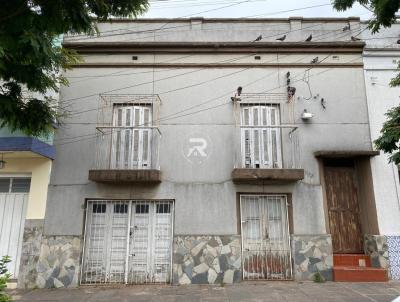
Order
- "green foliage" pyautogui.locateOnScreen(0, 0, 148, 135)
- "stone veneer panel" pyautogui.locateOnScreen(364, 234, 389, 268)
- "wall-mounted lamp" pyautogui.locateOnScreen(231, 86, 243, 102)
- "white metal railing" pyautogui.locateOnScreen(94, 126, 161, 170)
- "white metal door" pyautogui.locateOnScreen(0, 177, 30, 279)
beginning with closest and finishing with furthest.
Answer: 1. "green foliage" pyautogui.locateOnScreen(0, 0, 148, 135)
2. "stone veneer panel" pyautogui.locateOnScreen(364, 234, 389, 268)
3. "white metal door" pyautogui.locateOnScreen(0, 177, 30, 279)
4. "white metal railing" pyautogui.locateOnScreen(94, 126, 161, 170)
5. "wall-mounted lamp" pyautogui.locateOnScreen(231, 86, 243, 102)

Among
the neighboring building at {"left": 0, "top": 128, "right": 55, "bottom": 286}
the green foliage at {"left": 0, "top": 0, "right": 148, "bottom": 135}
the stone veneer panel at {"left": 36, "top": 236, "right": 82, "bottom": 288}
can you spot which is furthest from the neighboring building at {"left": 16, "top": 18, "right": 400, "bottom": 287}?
the green foliage at {"left": 0, "top": 0, "right": 148, "bottom": 135}

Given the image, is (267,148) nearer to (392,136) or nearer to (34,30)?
(392,136)

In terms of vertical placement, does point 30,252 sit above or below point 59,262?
above

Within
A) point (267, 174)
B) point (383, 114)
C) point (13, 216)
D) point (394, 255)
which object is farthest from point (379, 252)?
point (13, 216)

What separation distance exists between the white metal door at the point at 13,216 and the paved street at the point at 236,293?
1.05 metres

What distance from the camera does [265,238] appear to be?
8102 millimetres

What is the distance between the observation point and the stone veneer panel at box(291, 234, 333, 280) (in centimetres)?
784

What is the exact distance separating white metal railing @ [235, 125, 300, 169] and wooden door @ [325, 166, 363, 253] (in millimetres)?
1224

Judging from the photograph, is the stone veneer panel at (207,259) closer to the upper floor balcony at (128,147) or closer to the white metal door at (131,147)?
the upper floor balcony at (128,147)

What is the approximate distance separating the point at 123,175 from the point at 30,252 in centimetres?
291

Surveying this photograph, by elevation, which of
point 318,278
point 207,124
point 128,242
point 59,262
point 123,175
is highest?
point 207,124

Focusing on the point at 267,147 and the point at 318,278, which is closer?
the point at 318,278

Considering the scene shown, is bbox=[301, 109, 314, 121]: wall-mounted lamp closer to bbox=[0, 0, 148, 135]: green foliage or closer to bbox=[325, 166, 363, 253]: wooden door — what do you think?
bbox=[325, 166, 363, 253]: wooden door

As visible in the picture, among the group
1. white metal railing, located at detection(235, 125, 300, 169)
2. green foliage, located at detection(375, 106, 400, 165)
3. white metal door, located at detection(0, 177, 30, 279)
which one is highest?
white metal railing, located at detection(235, 125, 300, 169)
